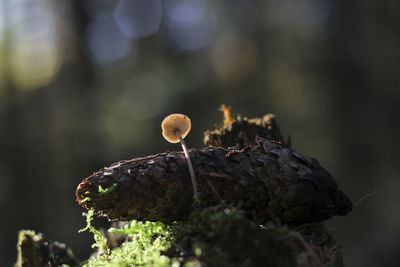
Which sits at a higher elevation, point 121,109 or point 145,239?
point 121,109

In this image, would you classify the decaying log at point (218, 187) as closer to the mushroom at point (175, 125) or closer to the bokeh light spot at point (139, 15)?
the mushroom at point (175, 125)

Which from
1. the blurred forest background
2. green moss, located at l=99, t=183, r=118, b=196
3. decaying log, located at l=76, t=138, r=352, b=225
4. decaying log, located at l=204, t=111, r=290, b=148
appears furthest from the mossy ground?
the blurred forest background

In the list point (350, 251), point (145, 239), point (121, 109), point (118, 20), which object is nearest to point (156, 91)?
point (121, 109)

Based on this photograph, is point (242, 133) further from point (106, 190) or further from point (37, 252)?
point (37, 252)

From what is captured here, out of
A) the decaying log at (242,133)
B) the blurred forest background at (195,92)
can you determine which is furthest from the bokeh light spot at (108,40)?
the decaying log at (242,133)

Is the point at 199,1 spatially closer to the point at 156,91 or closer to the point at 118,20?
the point at 118,20

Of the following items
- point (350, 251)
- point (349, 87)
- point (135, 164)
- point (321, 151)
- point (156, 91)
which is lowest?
point (350, 251)

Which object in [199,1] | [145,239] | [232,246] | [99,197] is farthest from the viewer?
[199,1]
